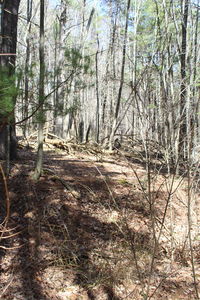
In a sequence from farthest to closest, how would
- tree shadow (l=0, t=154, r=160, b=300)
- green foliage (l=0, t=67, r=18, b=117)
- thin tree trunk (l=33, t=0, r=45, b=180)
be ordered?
thin tree trunk (l=33, t=0, r=45, b=180)
tree shadow (l=0, t=154, r=160, b=300)
green foliage (l=0, t=67, r=18, b=117)

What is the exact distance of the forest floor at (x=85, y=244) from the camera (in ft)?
10.1

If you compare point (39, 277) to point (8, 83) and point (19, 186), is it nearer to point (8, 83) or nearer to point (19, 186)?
point (19, 186)

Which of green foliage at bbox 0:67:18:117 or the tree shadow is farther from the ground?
green foliage at bbox 0:67:18:117

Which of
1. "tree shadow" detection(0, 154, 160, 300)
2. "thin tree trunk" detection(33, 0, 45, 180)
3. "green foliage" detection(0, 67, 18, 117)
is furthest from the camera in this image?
"thin tree trunk" detection(33, 0, 45, 180)

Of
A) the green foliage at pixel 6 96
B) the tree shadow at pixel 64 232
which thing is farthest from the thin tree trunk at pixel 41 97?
the green foliage at pixel 6 96

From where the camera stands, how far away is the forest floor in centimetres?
308

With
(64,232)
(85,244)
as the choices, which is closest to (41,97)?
(64,232)

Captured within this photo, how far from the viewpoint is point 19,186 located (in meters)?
4.73

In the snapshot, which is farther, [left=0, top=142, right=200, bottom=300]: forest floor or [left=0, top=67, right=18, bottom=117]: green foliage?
[left=0, top=142, right=200, bottom=300]: forest floor

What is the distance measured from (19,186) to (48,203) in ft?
2.29

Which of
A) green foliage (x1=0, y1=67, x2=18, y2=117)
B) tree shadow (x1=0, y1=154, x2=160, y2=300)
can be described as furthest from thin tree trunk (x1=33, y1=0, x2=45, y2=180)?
green foliage (x1=0, y1=67, x2=18, y2=117)

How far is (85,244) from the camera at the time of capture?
3.96 meters

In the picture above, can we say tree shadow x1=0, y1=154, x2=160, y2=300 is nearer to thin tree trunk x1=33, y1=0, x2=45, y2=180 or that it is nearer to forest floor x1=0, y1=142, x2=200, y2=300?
forest floor x1=0, y1=142, x2=200, y2=300

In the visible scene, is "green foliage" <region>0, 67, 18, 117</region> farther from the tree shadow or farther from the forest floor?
the tree shadow
